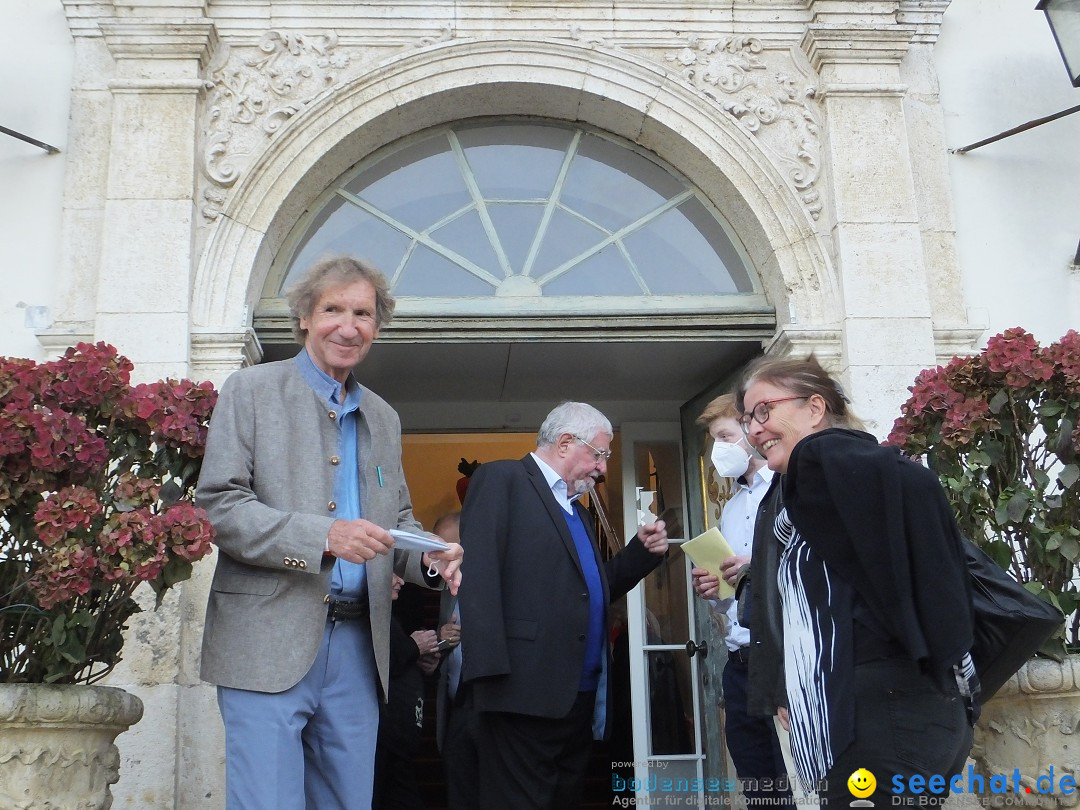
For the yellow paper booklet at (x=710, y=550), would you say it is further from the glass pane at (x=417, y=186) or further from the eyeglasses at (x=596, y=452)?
the glass pane at (x=417, y=186)

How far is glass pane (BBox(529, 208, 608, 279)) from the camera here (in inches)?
211

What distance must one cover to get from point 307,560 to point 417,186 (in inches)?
121

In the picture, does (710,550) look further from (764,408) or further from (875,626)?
→ (875,626)

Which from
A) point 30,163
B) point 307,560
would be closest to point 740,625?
point 307,560

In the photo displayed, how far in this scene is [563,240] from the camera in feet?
17.8

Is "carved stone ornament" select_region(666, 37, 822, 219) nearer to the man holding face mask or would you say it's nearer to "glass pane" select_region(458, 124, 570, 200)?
"glass pane" select_region(458, 124, 570, 200)

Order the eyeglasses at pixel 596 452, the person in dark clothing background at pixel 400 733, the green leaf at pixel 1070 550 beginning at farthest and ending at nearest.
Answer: the person in dark clothing background at pixel 400 733, the eyeglasses at pixel 596 452, the green leaf at pixel 1070 550

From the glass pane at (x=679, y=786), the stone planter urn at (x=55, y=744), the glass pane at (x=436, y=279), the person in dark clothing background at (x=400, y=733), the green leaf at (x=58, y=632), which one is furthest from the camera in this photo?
the glass pane at (x=679, y=786)

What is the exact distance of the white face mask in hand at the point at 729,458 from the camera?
418 cm

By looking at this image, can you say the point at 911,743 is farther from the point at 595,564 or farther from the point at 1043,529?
the point at 595,564

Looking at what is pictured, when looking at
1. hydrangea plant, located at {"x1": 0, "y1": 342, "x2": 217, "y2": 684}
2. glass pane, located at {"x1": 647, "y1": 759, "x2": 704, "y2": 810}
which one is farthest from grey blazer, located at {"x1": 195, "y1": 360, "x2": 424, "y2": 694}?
glass pane, located at {"x1": 647, "y1": 759, "x2": 704, "y2": 810}

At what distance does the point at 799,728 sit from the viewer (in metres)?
2.45

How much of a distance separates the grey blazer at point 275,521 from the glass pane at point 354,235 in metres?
2.30

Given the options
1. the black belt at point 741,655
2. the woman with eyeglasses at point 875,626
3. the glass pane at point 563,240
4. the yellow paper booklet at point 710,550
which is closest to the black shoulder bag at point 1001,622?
the woman with eyeglasses at point 875,626
